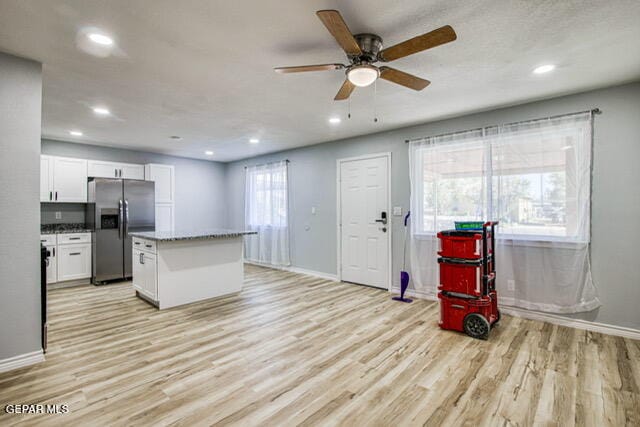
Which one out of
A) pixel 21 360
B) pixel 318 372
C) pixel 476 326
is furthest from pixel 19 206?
pixel 476 326

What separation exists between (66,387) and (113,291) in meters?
2.95

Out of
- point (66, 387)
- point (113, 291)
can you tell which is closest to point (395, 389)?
point (66, 387)

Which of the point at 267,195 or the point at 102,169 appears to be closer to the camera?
the point at 102,169

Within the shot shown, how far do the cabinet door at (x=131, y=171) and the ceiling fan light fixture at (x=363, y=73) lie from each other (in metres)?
5.44

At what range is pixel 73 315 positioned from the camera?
12.3 ft

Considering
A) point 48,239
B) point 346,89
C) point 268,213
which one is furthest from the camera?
point 268,213

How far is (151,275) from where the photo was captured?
13.2ft

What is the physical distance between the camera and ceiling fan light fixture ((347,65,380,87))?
212 centimetres

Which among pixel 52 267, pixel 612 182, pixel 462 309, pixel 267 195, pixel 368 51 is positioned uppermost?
pixel 368 51

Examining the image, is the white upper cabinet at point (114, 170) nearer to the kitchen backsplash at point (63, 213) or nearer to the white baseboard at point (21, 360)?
the kitchen backsplash at point (63, 213)

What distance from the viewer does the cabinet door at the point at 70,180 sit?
204 inches

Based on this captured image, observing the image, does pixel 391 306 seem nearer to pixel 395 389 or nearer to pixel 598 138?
pixel 395 389

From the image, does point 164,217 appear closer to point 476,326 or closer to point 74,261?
point 74,261

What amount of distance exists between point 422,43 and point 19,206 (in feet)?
10.7
